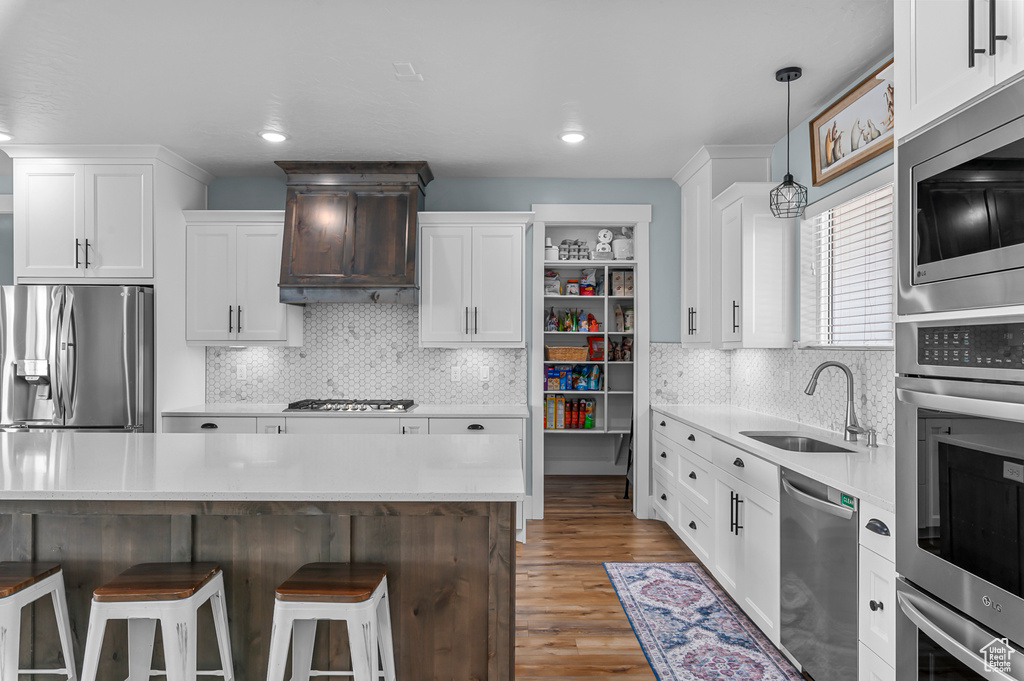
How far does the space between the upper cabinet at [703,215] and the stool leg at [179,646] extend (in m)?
3.34

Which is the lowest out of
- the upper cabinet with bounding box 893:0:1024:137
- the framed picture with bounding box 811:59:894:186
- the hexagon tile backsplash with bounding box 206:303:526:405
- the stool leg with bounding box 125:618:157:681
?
the stool leg with bounding box 125:618:157:681

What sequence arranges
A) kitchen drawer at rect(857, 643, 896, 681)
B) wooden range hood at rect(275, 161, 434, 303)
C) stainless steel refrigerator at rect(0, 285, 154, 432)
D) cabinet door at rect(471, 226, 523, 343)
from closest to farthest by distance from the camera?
1. kitchen drawer at rect(857, 643, 896, 681)
2. stainless steel refrigerator at rect(0, 285, 154, 432)
3. wooden range hood at rect(275, 161, 434, 303)
4. cabinet door at rect(471, 226, 523, 343)

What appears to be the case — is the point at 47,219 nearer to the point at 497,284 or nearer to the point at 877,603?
the point at 497,284

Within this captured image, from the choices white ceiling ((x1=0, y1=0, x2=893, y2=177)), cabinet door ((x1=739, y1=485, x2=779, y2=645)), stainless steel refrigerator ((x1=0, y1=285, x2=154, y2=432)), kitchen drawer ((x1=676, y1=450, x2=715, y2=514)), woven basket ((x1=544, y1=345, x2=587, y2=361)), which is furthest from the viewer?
woven basket ((x1=544, y1=345, x2=587, y2=361))

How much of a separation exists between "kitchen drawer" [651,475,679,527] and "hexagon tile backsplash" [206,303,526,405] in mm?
1214

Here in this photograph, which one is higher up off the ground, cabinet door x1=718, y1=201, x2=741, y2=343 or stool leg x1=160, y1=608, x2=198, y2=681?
cabinet door x1=718, y1=201, x2=741, y2=343

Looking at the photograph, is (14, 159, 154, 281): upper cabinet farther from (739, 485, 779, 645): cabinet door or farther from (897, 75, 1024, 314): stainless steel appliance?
(897, 75, 1024, 314): stainless steel appliance

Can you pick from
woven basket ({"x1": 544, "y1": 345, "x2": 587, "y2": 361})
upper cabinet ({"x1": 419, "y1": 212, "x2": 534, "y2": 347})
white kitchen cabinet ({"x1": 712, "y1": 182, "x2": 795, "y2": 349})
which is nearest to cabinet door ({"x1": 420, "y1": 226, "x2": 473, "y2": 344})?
upper cabinet ({"x1": 419, "y1": 212, "x2": 534, "y2": 347})

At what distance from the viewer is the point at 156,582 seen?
5.85 ft

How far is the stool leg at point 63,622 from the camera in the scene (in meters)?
1.92

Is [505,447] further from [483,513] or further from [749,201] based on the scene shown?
[749,201]

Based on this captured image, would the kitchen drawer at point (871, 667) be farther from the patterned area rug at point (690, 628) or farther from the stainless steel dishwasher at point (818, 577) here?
the patterned area rug at point (690, 628)

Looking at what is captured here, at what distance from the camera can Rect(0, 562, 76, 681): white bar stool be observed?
1.75 metres

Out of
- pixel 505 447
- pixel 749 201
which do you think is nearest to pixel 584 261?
pixel 749 201
